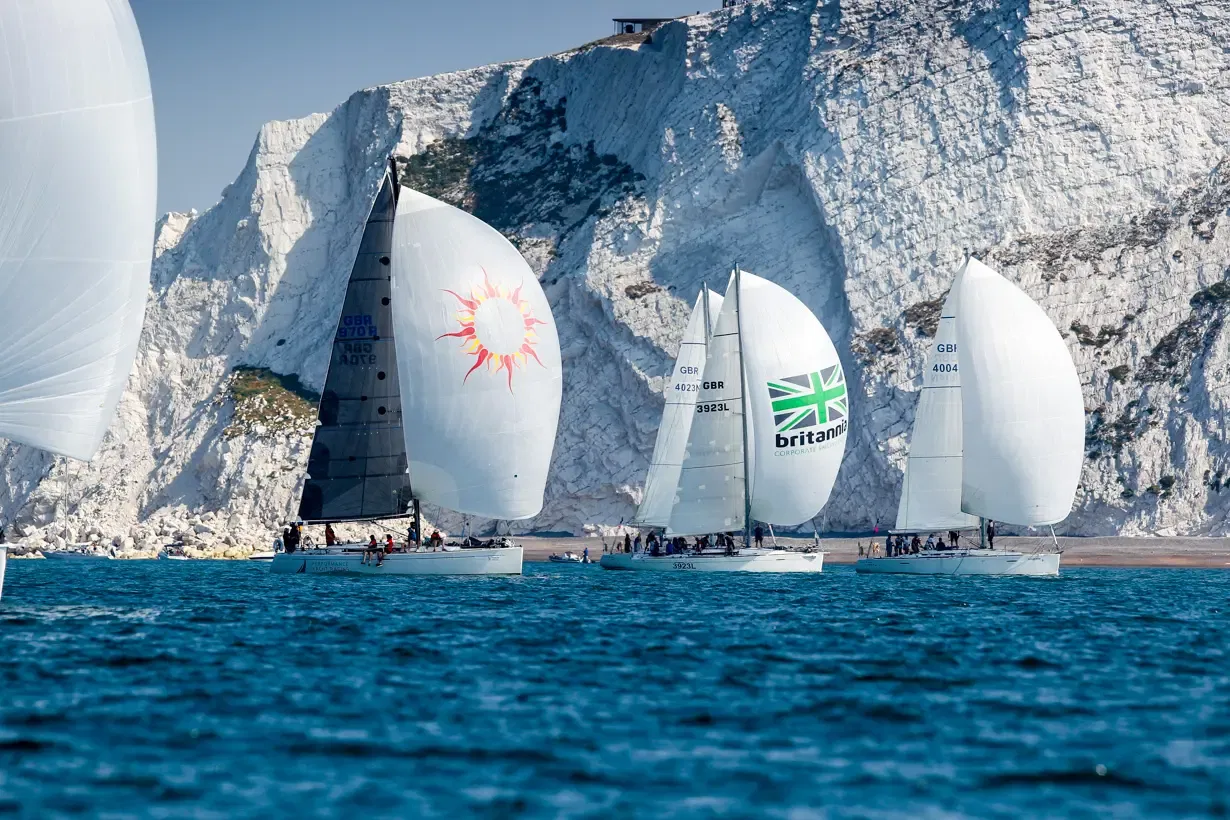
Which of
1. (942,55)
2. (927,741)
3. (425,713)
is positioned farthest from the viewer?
(942,55)

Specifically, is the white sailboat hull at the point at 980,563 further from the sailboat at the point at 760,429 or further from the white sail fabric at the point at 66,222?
the white sail fabric at the point at 66,222

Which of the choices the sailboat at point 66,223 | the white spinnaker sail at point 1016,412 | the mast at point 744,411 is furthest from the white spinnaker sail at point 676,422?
the sailboat at point 66,223

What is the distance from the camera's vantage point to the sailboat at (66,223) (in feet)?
74.7

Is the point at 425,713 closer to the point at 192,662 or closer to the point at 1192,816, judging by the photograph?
the point at 192,662

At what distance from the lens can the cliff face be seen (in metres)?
72.4

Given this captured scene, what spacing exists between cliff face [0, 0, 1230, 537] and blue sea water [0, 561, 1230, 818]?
44273mm

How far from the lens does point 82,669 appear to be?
1906 cm

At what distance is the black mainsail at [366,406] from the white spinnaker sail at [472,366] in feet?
6.64

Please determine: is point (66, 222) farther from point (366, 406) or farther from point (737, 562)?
point (737, 562)

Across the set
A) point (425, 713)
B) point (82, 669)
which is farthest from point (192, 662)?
point (425, 713)

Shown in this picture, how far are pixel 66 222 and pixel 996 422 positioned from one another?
3158cm

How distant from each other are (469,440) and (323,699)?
26157 millimetres

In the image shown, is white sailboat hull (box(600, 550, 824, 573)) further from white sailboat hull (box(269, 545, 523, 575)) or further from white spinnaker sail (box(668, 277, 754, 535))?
white sailboat hull (box(269, 545, 523, 575))

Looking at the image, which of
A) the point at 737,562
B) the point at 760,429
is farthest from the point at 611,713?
the point at 760,429
